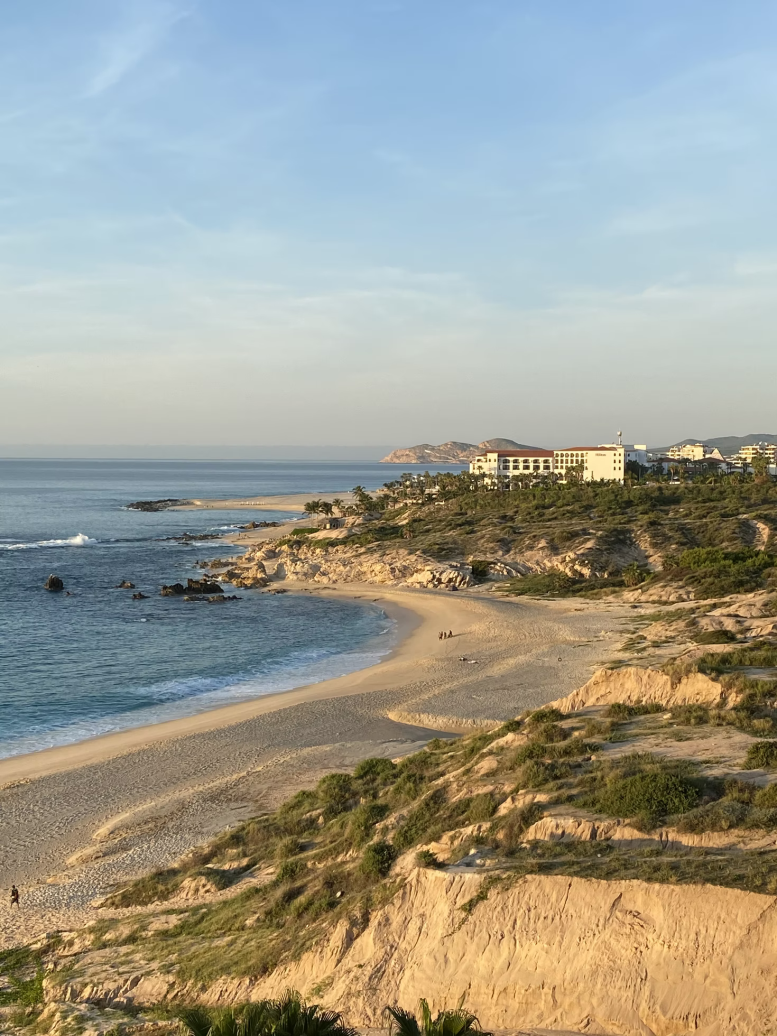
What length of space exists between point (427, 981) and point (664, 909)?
133 inches

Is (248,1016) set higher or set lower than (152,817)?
higher

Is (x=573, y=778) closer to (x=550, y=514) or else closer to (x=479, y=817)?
(x=479, y=817)

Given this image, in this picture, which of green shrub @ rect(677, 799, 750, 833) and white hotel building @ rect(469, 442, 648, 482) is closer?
green shrub @ rect(677, 799, 750, 833)

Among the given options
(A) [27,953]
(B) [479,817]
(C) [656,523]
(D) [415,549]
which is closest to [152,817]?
(A) [27,953]

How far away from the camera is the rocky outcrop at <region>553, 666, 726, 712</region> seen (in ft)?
68.2

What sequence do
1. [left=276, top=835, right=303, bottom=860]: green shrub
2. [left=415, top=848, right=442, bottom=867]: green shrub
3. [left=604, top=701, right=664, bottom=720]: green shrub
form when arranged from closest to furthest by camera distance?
[left=415, top=848, right=442, bottom=867]: green shrub
[left=276, top=835, right=303, bottom=860]: green shrub
[left=604, top=701, right=664, bottom=720]: green shrub

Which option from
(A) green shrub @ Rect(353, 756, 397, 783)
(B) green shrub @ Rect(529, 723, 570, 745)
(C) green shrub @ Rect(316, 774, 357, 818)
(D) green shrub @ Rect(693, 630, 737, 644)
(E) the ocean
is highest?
(B) green shrub @ Rect(529, 723, 570, 745)

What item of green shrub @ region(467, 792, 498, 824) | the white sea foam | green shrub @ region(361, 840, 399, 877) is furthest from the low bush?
the white sea foam

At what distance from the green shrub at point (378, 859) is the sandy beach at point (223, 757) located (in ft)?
22.5

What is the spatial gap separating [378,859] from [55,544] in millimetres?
95357

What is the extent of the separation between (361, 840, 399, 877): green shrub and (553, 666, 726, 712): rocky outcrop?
909 centimetres

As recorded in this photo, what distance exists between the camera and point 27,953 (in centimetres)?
1605

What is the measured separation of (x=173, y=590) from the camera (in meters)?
66.9

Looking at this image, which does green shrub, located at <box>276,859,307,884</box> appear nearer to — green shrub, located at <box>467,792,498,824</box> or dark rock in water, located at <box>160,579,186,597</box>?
green shrub, located at <box>467,792,498,824</box>
